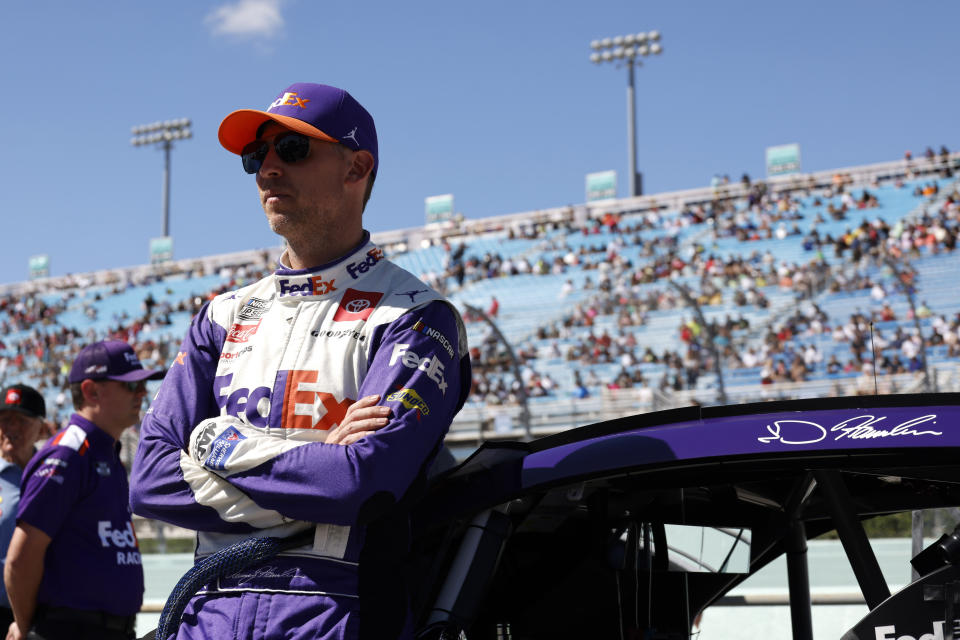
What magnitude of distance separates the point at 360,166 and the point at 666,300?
78.3 feet

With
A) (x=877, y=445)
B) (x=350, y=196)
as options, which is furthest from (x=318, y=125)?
(x=877, y=445)

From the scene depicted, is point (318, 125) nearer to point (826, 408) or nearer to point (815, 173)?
point (826, 408)

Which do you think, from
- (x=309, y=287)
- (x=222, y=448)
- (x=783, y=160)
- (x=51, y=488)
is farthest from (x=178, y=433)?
(x=783, y=160)

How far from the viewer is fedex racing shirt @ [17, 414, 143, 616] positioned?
11.0 feet

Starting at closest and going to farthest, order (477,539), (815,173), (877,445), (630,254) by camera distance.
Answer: (877,445), (477,539), (630,254), (815,173)

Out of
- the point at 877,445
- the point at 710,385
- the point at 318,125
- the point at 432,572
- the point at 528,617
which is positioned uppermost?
the point at 318,125

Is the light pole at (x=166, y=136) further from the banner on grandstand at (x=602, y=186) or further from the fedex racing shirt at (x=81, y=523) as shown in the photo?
the fedex racing shirt at (x=81, y=523)

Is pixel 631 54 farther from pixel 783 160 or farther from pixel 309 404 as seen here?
pixel 309 404

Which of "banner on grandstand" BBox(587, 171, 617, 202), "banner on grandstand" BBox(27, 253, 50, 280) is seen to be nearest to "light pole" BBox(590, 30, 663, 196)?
"banner on grandstand" BBox(587, 171, 617, 202)

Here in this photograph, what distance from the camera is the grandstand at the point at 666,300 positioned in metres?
20.9

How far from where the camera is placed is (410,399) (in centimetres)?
181

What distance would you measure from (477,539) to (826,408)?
65cm

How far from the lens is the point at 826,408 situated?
1.72 meters
